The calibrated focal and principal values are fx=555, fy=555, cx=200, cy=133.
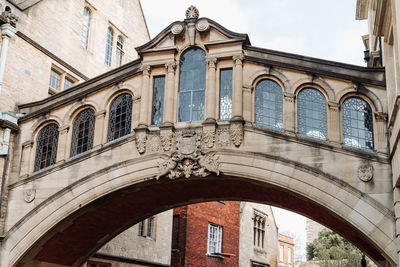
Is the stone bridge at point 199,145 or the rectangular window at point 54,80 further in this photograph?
the rectangular window at point 54,80

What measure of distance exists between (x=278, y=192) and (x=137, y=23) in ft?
51.7

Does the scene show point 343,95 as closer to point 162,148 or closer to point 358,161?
point 358,161

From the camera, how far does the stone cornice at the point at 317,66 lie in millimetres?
14727

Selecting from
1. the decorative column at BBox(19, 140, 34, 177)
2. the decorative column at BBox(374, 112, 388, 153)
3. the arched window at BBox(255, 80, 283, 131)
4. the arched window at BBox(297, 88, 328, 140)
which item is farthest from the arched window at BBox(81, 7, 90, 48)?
the decorative column at BBox(374, 112, 388, 153)

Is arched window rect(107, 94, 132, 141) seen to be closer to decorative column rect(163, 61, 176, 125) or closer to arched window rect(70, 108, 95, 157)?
arched window rect(70, 108, 95, 157)

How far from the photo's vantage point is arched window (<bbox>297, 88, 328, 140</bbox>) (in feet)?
49.9

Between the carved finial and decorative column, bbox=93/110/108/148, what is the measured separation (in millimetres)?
4063

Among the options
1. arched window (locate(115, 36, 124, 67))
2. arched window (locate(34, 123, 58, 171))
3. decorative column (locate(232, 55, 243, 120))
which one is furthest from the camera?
arched window (locate(115, 36, 124, 67))

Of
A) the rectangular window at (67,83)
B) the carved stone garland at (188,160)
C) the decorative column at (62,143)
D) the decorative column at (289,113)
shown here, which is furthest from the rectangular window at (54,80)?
the decorative column at (289,113)

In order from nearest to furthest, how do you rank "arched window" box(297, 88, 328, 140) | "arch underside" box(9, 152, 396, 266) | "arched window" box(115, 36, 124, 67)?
"arch underside" box(9, 152, 396, 266) → "arched window" box(297, 88, 328, 140) → "arched window" box(115, 36, 124, 67)

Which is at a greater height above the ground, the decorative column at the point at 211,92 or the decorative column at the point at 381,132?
the decorative column at the point at 211,92

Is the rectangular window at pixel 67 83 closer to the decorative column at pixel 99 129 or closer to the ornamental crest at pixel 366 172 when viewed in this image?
the decorative column at pixel 99 129

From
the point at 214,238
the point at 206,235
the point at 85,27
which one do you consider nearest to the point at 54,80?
the point at 85,27

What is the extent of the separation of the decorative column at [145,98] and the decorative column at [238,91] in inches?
108
